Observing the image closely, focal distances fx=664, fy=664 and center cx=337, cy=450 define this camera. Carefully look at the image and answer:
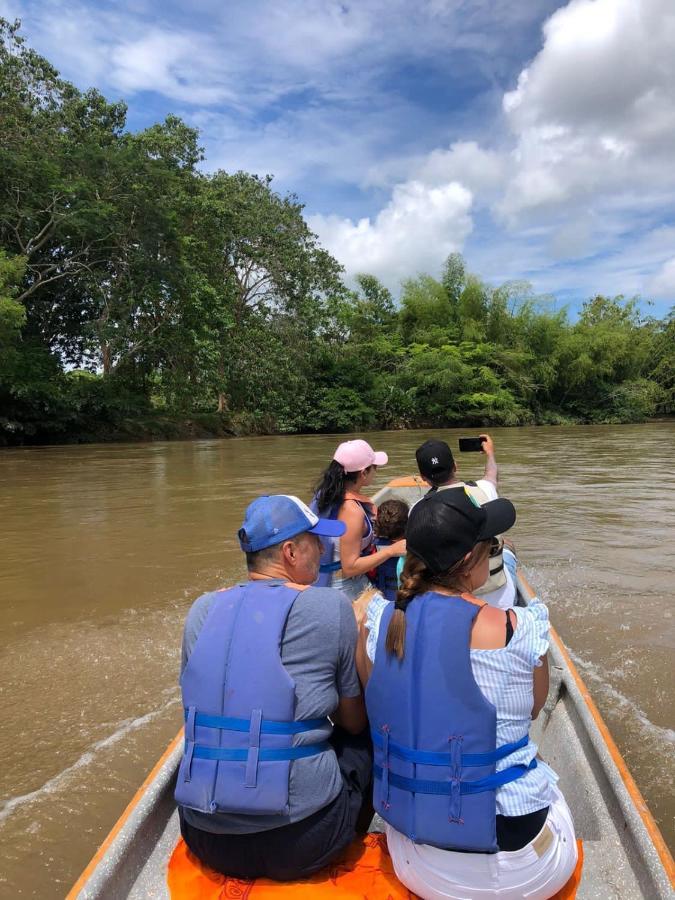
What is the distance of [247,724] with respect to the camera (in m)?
1.54

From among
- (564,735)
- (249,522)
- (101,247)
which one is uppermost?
(101,247)

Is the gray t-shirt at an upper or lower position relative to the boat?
upper

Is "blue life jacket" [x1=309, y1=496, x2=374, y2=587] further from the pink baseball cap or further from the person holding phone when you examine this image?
the person holding phone

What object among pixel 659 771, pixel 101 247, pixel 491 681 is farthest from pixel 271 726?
pixel 101 247

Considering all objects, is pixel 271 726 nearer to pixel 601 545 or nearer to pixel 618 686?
pixel 618 686

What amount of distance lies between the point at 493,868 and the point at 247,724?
0.63m

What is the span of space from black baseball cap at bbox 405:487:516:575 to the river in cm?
178

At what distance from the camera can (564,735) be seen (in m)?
2.37

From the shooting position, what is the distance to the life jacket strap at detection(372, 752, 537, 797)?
4.81ft

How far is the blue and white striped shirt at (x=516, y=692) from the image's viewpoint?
1.49 metres

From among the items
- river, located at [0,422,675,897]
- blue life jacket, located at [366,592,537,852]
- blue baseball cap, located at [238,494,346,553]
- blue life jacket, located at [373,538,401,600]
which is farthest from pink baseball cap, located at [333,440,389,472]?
blue life jacket, located at [366,592,537,852]

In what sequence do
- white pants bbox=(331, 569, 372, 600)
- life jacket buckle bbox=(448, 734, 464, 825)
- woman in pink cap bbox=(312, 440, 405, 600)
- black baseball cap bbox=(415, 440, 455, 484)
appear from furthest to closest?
black baseball cap bbox=(415, 440, 455, 484) → white pants bbox=(331, 569, 372, 600) → woman in pink cap bbox=(312, 440, 405, 600) → life jacket buckle bbox=(448, 734, 464, 825)

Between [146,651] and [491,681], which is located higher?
[491,681]

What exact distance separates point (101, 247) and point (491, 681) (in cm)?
1971
